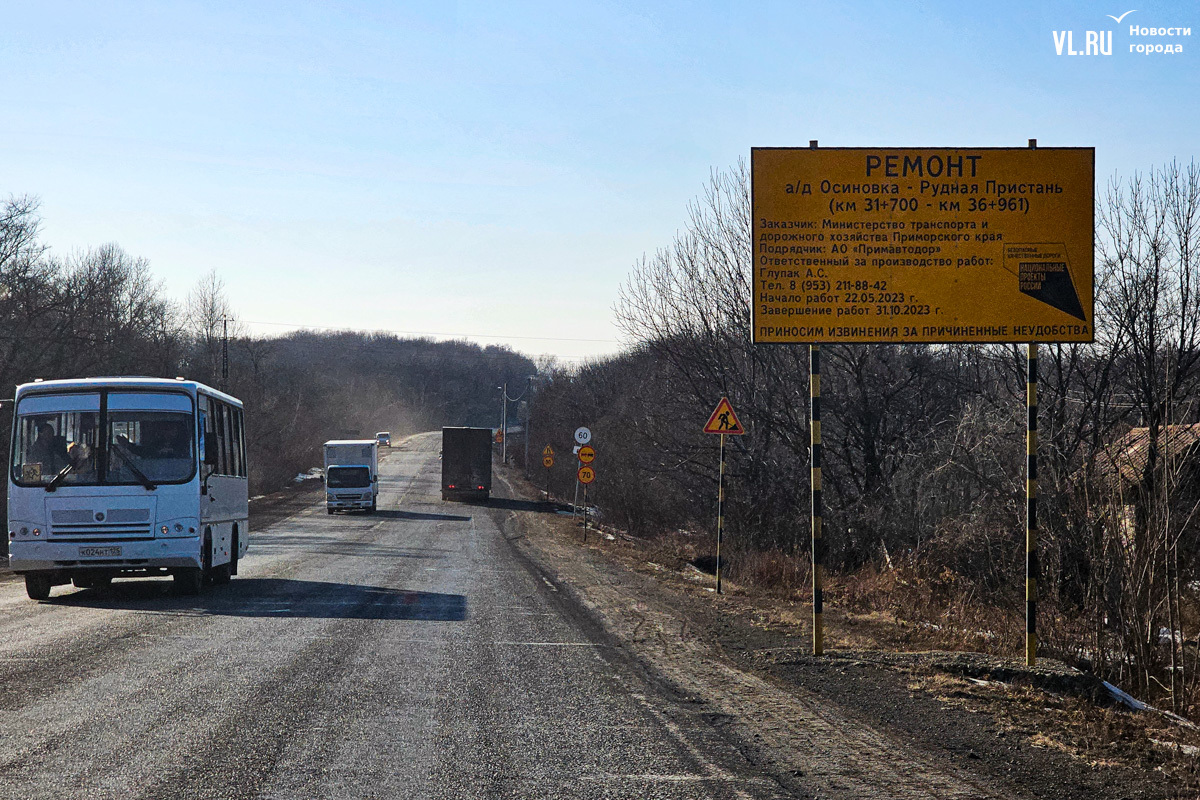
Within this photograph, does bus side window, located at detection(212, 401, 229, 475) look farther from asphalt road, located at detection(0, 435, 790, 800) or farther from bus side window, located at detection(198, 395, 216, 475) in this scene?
asphalt road, located at detection(0, 435, 790, 800)

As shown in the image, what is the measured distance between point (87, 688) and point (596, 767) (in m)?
4.23

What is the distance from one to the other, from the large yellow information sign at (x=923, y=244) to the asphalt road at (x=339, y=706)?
149 inches

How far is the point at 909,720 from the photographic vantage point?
706 centimetres

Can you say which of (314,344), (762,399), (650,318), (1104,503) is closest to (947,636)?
(1104,503)

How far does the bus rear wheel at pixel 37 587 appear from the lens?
14195 millimetres

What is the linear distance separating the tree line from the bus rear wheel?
11.5 meters

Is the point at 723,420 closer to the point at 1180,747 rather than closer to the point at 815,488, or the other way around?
the point at 815,488

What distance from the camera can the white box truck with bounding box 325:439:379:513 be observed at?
4444 centimetres

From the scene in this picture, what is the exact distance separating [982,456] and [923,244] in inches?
333

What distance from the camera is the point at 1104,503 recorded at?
8.85 metres

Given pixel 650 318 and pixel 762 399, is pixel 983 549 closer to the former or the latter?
pixel 762 399

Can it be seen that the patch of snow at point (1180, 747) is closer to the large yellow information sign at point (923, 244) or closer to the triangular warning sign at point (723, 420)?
the large yellow information sign at point (923, 244)

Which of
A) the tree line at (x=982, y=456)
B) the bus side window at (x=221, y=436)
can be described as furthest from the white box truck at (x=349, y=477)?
the bus side window at (x=221, y=436)

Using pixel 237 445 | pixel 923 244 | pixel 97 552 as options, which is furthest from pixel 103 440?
pixel 923 244
